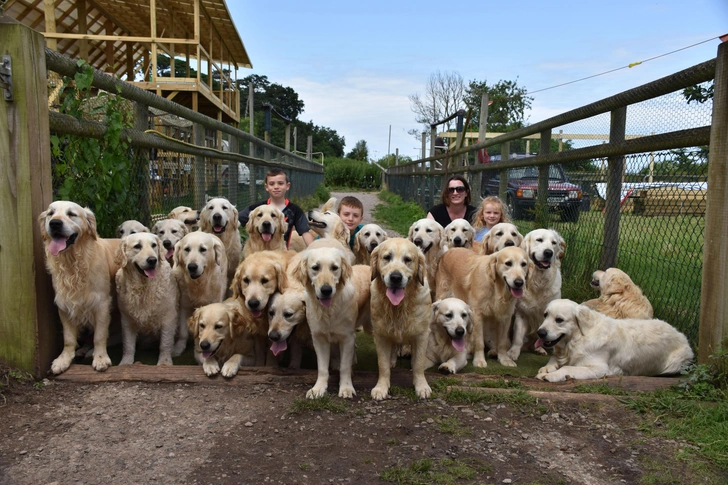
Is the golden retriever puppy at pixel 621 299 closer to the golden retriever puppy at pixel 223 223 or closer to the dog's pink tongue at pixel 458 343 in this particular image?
the dog's pink tongue at pixel 458 343

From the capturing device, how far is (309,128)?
7081 centimetres

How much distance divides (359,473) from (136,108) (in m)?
4.21

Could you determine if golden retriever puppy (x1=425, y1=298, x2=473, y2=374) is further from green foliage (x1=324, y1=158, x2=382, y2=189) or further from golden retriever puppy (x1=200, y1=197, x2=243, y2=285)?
green foliage (x1=324, y1=158, x2=382, y2=189)

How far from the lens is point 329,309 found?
3.70 metres

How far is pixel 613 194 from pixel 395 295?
2907 mm

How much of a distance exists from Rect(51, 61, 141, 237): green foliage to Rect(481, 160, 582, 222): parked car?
4.74 meters

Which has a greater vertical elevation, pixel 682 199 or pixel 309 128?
pixel 309 128

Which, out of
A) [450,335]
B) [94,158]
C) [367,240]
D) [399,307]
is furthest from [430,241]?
[94,158]

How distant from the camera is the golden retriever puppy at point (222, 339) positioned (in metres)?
3.89

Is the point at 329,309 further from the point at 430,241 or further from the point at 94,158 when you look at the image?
the point at 94,158

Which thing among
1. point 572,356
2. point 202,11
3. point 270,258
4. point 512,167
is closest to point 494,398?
point 572,356

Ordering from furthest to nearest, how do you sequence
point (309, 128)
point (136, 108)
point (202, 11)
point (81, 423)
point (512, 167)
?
point (309, 128) < point (202, 11) < point (512, 167) < point (136, 108) < point (81, 423)

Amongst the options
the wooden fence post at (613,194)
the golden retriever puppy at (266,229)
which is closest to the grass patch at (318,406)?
the golden retriever puppy at (266,229)

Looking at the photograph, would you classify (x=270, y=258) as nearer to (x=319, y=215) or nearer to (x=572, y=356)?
(x=319, y=215)
